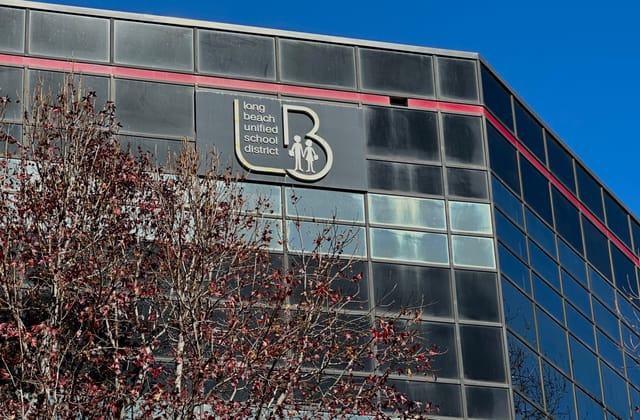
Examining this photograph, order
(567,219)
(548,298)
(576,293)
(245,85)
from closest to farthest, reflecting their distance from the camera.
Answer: (245,85) → (548,298) → (576,293) → (567,219)

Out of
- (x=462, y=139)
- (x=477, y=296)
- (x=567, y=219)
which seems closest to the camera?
(x=477, y=296)

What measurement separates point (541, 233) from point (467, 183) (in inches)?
154

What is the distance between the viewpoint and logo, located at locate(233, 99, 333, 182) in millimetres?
38875

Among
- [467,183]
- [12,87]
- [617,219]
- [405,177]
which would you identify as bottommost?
[467,183]

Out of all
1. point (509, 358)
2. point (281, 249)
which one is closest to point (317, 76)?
point (281, 249)

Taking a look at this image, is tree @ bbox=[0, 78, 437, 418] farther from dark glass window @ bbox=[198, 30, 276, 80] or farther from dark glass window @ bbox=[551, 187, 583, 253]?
dark glass window @ bbox=[551, 187, 583, 253]

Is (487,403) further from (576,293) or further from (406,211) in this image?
(576,293)

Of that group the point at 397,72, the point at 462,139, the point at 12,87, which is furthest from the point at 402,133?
the point at 12,87

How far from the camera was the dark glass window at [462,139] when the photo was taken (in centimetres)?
4078

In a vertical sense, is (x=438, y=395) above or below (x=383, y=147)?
below

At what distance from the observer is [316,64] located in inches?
1598

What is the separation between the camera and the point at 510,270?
40.8 metres

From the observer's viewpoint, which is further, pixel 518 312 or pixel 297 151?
pixel 518 312

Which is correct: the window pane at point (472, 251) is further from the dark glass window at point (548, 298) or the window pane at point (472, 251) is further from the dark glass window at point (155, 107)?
the dark glass window at point (155, 107)
